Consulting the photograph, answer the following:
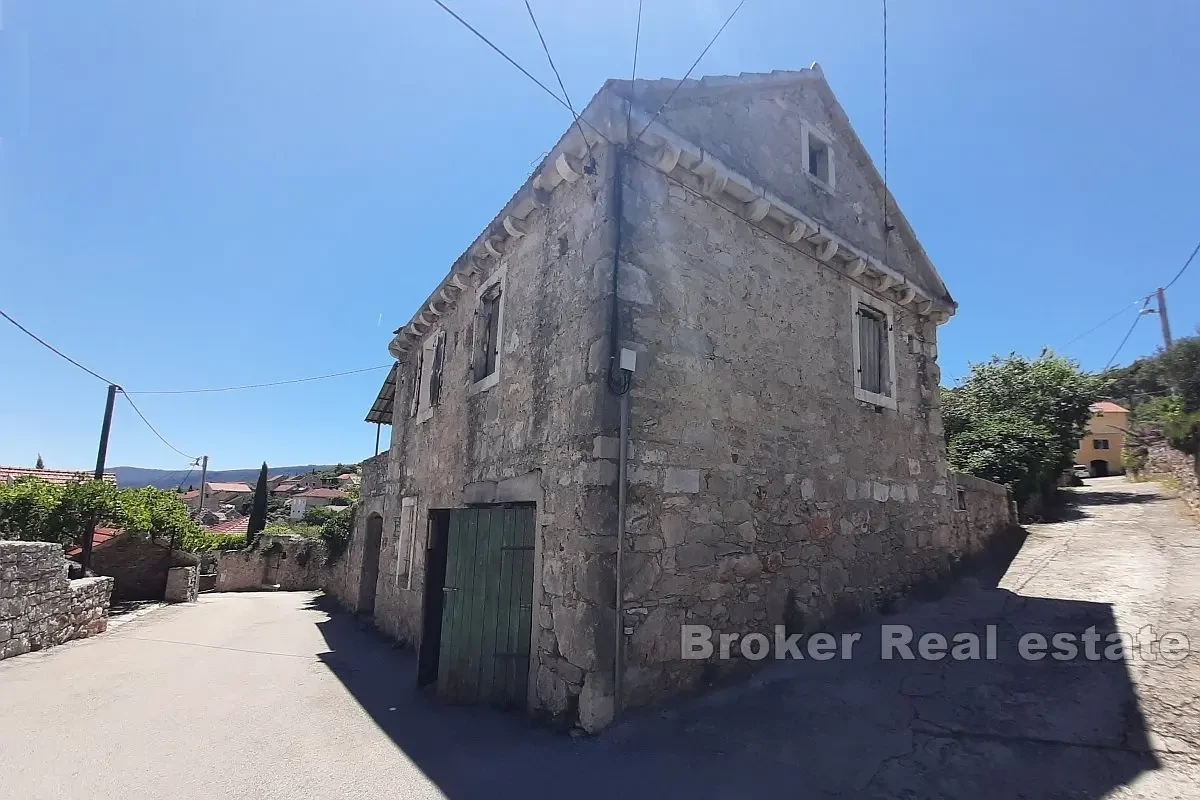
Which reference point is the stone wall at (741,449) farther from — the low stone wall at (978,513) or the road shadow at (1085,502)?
the road shadow at (1085,502)

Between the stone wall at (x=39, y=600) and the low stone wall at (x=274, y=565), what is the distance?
462 inches

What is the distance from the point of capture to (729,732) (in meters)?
4.37

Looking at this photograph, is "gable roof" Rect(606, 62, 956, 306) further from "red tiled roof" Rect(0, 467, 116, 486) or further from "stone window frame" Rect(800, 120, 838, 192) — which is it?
"red tiled roof" Rect(0, 467, 116, 486)

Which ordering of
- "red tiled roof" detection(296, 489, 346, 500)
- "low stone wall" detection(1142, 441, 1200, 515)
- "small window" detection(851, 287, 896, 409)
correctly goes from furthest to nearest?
"red tiled roof" detection(296, 489, 346, 500)
"low stone wall" detection(1142, 441, 1200, 515)
"small window" detection(851, 287, 896, 409)

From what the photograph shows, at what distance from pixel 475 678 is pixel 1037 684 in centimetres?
479

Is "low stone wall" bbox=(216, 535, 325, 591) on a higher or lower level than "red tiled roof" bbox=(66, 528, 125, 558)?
lower

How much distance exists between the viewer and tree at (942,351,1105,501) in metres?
11.9

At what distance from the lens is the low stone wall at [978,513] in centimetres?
884

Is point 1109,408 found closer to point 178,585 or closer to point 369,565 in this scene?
point 369,565

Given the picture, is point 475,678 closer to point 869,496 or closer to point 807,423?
point 807,423

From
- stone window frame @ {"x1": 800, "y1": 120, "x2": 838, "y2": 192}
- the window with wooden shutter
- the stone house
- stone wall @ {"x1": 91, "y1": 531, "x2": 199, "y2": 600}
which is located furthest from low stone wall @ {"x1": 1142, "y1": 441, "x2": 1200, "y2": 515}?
stone wall @ {"x1": 91, "y1": 531, "x2": 199, "y2": 600}

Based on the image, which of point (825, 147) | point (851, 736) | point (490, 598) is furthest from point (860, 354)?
point (490, 598)

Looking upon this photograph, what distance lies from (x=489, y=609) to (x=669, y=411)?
8.34 ft

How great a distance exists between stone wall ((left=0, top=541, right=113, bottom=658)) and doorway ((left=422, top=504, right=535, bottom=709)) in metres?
6.86
